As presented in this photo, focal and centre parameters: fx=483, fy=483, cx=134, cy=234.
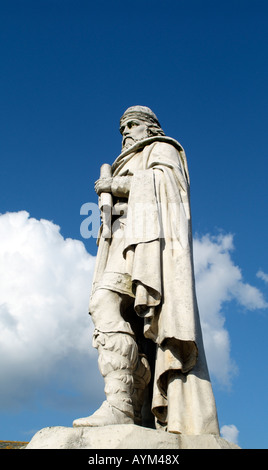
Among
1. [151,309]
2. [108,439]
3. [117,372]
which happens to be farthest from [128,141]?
[108,439]

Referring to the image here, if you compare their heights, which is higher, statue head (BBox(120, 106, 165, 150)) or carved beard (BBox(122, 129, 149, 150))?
statue head (BBox(120, 106, 165, 150))

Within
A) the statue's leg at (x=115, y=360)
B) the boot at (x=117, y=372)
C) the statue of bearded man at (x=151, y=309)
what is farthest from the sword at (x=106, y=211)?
the boot at (x=117, y=372)

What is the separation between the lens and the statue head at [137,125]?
7367mm

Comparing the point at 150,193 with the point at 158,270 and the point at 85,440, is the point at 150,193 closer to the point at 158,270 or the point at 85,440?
the point at 158,270

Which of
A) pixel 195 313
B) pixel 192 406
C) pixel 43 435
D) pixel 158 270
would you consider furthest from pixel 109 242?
pixel 43 435

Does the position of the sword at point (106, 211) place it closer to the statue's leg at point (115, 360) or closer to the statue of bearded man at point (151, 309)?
the statue of bearded man at point (151, 309)

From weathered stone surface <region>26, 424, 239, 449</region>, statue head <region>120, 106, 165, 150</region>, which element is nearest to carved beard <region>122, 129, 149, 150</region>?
statue head <region>120, 106, 165, 150</region>

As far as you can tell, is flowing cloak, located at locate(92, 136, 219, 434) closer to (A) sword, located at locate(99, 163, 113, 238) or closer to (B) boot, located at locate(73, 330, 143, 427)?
(A) sword, located at locate(99, 163, 113, 238)

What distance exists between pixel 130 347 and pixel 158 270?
0.88 m

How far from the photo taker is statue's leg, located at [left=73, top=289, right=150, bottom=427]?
477 cm

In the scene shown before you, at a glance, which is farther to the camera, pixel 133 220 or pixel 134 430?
pixel 133 220

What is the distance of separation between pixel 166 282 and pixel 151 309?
1.20 feet
